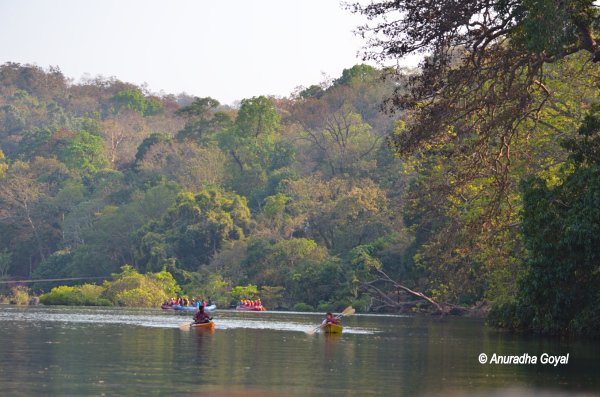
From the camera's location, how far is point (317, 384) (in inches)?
812

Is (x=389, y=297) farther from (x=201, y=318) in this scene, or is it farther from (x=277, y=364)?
(x=277, y=364)

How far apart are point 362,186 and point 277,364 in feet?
201

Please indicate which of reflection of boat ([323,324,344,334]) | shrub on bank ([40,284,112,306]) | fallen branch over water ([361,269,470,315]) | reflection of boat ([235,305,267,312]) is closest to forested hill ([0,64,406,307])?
fallen branch over water ([361,269,470,315])

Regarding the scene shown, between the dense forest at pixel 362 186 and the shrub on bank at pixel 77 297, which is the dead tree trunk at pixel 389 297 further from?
the shrub on bank at pixel 77 297

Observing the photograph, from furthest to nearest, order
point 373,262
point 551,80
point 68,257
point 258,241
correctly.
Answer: point 68,257 → point 258,241 → point 373,262 → point 551,80

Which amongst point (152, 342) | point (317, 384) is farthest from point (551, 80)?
point (317, 384)

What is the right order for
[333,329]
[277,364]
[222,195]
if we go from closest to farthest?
1. [277,364]
2. [333,329]
3. [222,195]

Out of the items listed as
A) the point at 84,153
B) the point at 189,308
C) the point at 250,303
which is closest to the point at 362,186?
the point at 250,303

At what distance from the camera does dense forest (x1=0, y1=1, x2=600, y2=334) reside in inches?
1242

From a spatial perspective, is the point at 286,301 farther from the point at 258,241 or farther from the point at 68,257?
the point at 68,257

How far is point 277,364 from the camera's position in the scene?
25.0 m

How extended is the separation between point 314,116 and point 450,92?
251ft

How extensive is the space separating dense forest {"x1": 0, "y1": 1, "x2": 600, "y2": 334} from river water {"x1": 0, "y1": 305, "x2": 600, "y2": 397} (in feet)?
15.0

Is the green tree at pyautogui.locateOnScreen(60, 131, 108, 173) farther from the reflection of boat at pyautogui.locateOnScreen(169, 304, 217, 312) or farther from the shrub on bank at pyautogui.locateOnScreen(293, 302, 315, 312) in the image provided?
the reflection of boat at pyautogui.locateOnScreen(169, 304, 217, 312)
